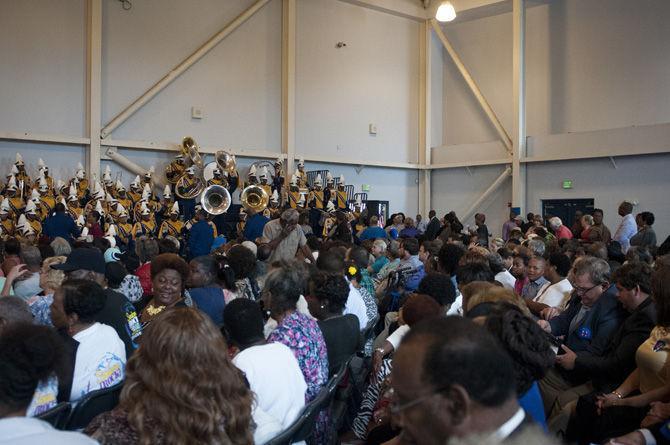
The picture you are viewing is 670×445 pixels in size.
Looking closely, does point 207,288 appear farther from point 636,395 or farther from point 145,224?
point 145,224

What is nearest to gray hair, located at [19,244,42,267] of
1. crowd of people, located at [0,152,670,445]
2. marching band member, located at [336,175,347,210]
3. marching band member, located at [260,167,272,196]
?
crowd of people, located at [0,152,670,445]

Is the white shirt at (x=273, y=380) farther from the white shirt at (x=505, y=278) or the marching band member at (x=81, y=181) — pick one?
the marching band member at (x=81, y=181)

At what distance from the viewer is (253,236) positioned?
34.5 feet

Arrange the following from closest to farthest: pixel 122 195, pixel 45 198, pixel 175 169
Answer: pixel 45 198 → pixel 122 195 → pixel 175 169

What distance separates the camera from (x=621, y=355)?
3.25 m

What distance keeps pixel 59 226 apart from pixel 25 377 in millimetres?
9362

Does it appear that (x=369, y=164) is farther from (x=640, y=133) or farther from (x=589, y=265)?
(x=589, y=265)

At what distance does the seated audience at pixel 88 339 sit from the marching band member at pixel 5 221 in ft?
29.8

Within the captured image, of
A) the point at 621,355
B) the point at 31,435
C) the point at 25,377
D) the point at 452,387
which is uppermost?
the point at 452,387

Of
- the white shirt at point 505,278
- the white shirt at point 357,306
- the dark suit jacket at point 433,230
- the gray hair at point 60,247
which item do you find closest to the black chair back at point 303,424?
the white shirt at point 357,306

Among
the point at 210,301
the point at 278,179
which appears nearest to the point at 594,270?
the point at 210,301

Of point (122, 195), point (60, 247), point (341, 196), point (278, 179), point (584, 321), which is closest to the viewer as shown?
point (584, 321)

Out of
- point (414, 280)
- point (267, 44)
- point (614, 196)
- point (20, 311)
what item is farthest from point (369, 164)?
point (20, 311)

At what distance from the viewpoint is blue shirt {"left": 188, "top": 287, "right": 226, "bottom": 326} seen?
4328 mm
